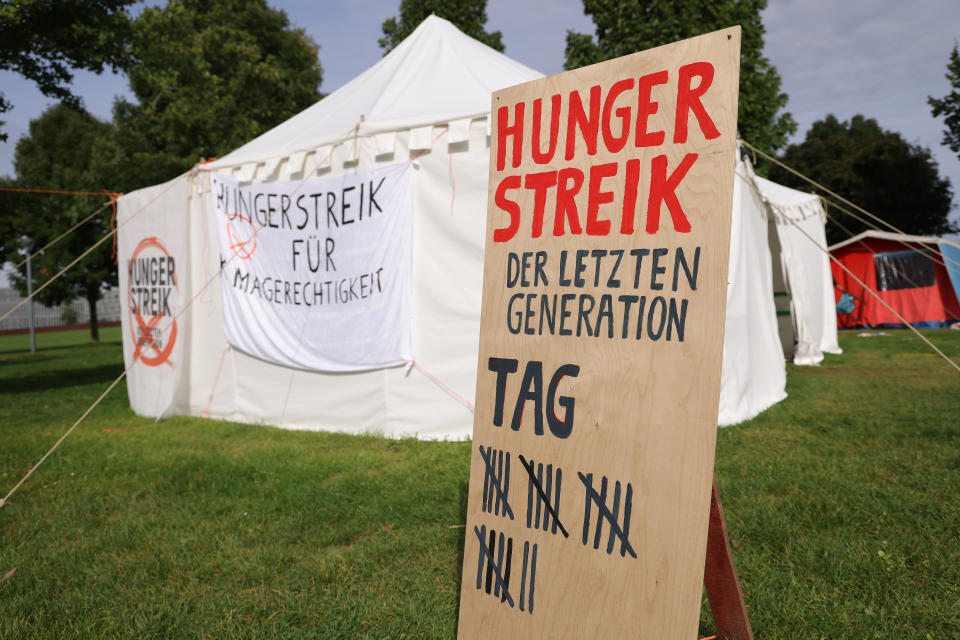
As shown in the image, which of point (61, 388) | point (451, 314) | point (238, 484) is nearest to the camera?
point (238, 484)

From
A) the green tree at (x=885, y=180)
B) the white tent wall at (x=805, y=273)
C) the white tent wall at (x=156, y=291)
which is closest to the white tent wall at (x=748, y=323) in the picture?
the white tent wall at (x=805, y=273)

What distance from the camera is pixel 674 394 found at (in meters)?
1.62

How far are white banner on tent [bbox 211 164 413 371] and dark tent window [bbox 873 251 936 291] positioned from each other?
555 inches

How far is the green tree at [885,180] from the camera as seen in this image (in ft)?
84.8

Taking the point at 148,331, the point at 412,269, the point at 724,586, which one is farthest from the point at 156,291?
the point at 724,586

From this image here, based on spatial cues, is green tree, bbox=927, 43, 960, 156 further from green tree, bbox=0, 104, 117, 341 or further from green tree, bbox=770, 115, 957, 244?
green tree, bbox=0, 104, 117, 341

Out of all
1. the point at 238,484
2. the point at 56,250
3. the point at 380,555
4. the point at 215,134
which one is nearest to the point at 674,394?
the point at 380,555

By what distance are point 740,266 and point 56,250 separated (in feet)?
71.4

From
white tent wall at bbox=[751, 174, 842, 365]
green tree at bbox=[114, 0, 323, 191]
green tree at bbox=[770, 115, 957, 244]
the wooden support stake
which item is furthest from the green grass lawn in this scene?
green tree at bbox=[770, 115, 957, 244]

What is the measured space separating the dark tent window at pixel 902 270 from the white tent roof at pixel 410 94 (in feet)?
40.4

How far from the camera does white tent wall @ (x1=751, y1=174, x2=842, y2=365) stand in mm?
9336

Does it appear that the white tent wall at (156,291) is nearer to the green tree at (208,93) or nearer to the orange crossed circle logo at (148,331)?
the orange crossed circle logo at (148,331)

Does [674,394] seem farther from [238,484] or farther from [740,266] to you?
[740,266]

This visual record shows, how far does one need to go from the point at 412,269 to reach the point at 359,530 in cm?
252
